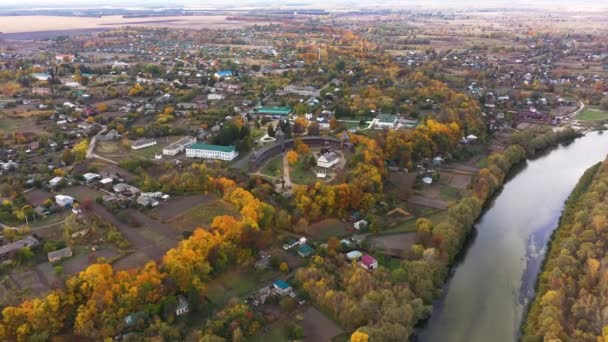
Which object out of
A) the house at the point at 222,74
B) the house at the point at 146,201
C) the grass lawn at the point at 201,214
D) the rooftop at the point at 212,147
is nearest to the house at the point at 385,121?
the rooftop at the point at 212,147

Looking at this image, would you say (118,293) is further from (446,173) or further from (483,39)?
(483,39)

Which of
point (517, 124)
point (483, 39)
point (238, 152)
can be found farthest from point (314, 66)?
point (483, 39)

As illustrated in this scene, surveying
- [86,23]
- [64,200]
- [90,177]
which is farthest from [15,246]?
[86,23]

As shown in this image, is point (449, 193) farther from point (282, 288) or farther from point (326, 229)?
point (282, 288)

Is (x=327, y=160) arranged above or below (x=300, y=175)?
above

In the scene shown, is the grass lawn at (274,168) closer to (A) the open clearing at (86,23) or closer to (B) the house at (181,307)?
(B) the house at (181,307)
